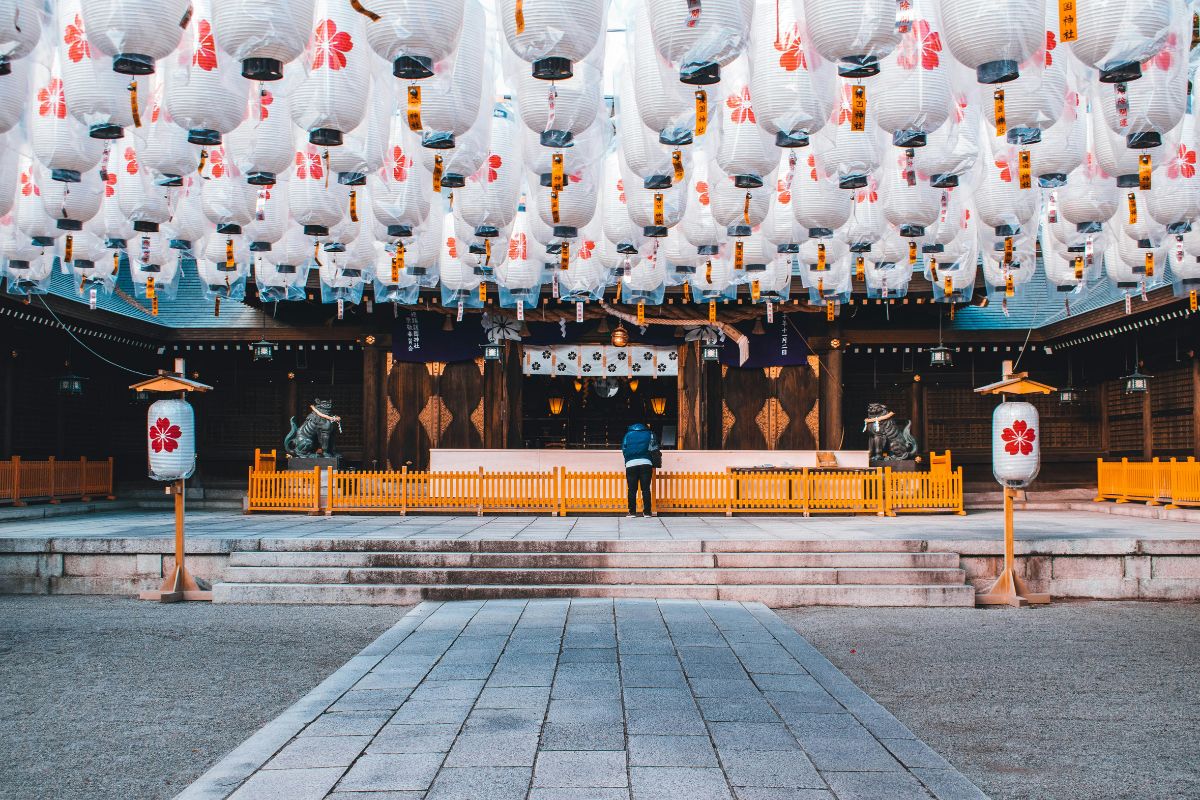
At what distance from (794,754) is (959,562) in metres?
6.85

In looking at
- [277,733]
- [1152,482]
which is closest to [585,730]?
[277,733]

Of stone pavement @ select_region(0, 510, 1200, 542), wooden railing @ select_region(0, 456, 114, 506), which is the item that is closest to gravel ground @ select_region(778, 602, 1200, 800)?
stone pavement @ select_region(0, 510, 1200, 542)

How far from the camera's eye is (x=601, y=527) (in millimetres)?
13203

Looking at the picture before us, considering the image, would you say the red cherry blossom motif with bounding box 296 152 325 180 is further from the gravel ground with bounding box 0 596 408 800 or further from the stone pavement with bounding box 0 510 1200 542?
the stone pavement with bounding box 0 510 1200 542

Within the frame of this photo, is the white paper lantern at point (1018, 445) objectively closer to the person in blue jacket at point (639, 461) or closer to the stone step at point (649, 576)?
the stone step at point (649, 576)

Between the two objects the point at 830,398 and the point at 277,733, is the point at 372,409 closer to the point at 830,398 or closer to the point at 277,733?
the point at 830,398

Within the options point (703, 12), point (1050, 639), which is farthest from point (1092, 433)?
point (703, 12)

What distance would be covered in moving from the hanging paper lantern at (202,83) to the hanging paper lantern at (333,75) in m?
0.46

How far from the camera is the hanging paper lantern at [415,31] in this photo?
5336 millimetres

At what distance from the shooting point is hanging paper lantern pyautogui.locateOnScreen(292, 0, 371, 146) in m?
6.36

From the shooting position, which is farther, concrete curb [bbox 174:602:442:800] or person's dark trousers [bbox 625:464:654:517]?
person's dark trousers [bbox 625:464:654:517]

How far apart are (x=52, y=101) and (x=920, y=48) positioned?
6532mm

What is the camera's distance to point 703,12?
5.40 meters

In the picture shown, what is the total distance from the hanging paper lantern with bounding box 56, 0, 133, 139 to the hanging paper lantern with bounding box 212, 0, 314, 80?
4.51 feet
